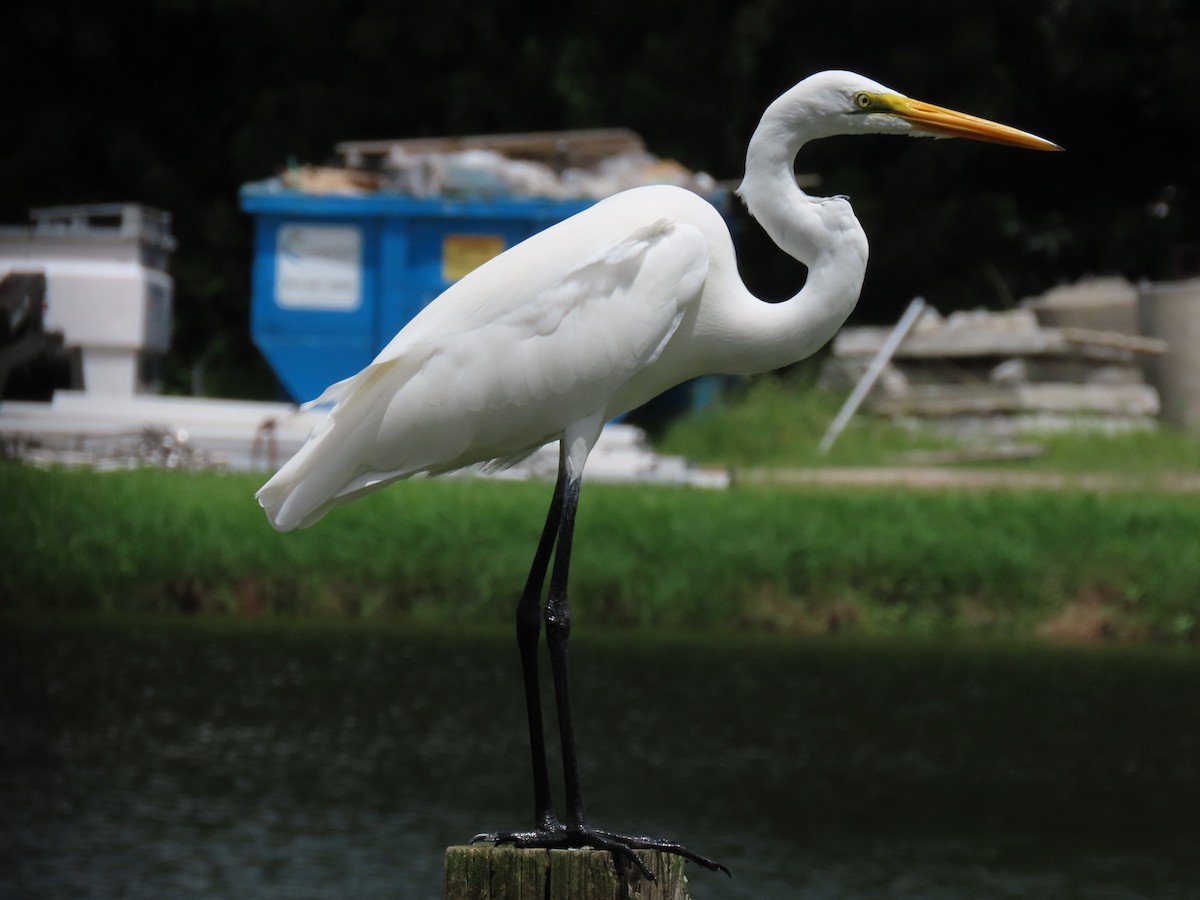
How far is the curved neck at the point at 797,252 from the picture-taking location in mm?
3857

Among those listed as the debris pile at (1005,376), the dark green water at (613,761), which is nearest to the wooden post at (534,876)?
the dark green water at (613,761)

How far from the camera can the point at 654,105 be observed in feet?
58.4

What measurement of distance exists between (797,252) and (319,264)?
11200 mm

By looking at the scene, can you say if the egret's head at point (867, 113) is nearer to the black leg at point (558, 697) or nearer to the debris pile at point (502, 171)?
the black leg at point (558, 697)

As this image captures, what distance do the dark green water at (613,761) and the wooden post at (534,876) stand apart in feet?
12.2

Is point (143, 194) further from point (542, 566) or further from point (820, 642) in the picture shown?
point (542, 566)

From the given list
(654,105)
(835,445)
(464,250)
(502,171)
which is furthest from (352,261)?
(654,105)

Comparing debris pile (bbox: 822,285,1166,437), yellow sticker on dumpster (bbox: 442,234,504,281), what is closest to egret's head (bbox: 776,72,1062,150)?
debris pile (bbox: 822,285,1166,437)

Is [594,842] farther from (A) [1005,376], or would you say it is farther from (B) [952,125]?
(A) [1005,376]

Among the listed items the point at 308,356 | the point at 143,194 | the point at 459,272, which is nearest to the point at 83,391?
the point at 308,356

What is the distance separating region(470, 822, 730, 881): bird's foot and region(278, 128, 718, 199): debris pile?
425 inches

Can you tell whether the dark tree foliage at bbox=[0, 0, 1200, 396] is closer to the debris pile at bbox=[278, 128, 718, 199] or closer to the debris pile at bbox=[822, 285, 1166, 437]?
A: the debris pile at bbox=[278, 128, 718, 199]

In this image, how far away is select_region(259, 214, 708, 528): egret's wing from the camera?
382 centimetres

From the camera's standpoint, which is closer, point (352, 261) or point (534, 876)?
point (534, 876)
